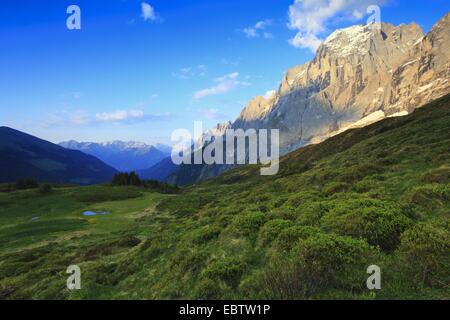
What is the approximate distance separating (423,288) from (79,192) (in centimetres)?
7796

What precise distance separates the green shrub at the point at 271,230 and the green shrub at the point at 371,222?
1864 mm

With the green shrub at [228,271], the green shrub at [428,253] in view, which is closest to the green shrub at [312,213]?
the green shrub at [428,253]

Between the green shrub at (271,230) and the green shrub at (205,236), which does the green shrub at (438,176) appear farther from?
the green shrub at (205,236)

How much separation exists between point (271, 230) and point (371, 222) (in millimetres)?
4364

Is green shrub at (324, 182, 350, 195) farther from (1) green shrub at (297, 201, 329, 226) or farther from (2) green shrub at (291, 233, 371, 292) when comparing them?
(2) green shrub at (291, 233, 371, 292)

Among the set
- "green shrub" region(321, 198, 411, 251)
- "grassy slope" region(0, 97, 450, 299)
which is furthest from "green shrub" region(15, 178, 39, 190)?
"green shrub" region(321, 198, 411, 251)

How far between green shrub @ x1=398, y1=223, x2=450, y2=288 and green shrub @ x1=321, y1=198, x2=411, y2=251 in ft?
2.34

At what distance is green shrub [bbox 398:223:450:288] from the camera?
9.93m

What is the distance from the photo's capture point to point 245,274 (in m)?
12.0

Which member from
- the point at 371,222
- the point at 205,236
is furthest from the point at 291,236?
the point at 205,236

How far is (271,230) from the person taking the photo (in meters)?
15.0

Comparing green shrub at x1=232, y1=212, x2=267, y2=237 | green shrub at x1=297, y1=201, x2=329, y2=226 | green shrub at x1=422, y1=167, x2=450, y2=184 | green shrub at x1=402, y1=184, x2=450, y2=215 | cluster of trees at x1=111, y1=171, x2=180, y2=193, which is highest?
green shrub at x1=422, y1=167, x2=450, y2=184
